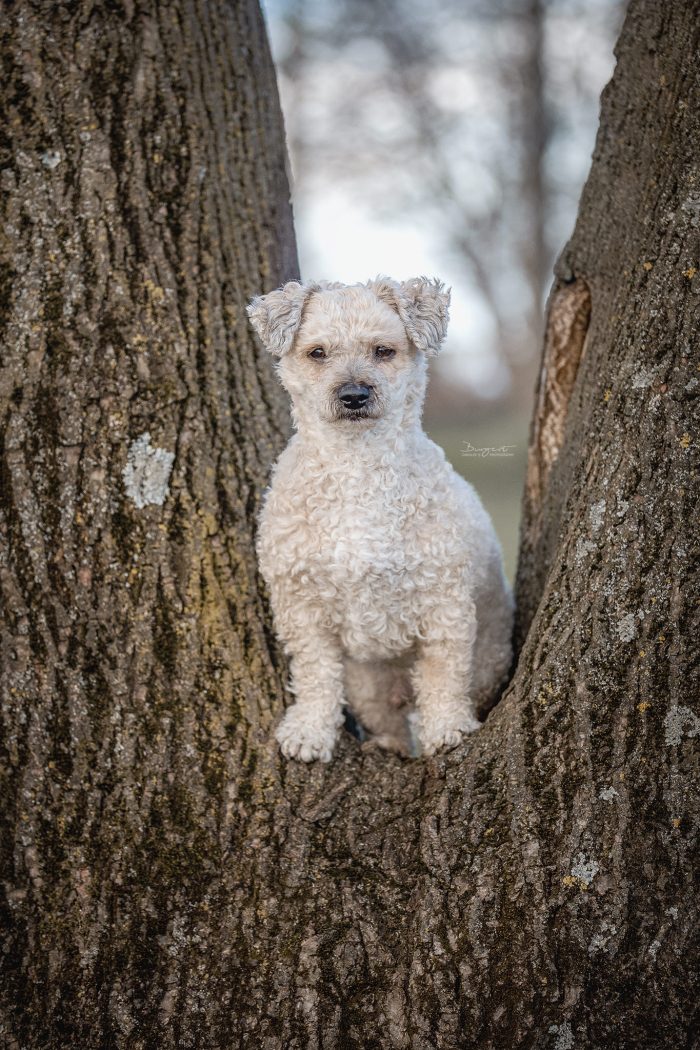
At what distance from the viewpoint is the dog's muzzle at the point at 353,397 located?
9.18 ft

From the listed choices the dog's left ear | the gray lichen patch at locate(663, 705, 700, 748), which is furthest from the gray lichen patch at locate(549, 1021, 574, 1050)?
the dog's left ear

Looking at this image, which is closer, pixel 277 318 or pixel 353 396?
pixel 353 396

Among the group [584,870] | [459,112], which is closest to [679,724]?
[584,870]

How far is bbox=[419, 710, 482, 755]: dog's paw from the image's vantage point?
303 centimetres

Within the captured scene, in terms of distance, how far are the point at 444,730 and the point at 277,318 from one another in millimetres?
1615

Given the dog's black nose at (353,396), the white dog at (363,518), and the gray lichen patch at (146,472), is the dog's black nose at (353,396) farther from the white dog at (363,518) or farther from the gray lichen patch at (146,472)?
the gray lichen patch at (146,472)

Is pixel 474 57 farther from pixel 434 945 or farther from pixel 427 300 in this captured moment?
pixel 434 945

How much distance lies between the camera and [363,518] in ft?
9.42

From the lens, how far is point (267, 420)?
3186 mm

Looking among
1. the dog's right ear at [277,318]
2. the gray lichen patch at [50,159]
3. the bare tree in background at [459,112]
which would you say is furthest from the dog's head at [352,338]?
the bare tree in background at [459,112]

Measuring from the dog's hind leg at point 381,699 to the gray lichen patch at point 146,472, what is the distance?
1084 mm

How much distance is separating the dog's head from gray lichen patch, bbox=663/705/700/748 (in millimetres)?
1332

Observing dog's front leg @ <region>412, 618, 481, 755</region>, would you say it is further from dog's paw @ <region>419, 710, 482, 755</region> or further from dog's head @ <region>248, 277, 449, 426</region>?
dog's head @ <region>248, 277, 449, 426</region>
